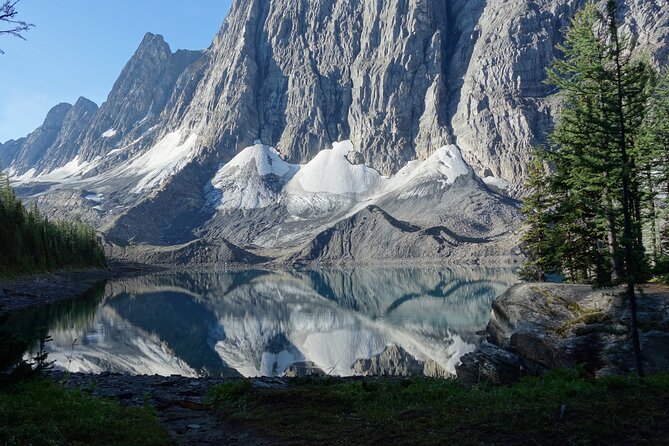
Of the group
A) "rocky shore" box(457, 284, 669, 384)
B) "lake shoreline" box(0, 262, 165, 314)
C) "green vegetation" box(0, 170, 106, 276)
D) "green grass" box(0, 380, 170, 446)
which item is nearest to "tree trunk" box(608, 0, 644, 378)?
"rocky shore" box(457, 284, 669, 384)

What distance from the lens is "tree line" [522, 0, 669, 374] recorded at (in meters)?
18.9

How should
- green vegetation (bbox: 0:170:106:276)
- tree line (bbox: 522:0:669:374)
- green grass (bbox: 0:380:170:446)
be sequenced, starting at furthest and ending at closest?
green vegetation (bbox: 0:170:106:276)
tree line (bbox: 522:0:669:374)
green grass (bbox: 0:380:170:446)

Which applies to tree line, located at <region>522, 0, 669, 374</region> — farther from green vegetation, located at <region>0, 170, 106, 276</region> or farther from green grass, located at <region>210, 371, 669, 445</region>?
green vegetation, located at <region>0, 170, 106, 276</region>

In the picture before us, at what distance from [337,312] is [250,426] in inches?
2417

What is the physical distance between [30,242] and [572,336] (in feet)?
336

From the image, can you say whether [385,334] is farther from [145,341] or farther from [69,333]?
[69,333]

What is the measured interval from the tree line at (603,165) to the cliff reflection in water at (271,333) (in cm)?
1285

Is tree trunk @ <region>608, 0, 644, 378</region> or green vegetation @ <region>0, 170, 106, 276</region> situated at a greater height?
green vegetation @ <region>0, 170, 106, 276</region>

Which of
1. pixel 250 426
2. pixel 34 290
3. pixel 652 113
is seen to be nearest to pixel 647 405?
pixel 250 426

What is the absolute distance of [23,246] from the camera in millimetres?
87750

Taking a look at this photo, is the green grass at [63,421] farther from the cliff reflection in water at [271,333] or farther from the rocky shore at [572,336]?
the rocky shore at [572,336]

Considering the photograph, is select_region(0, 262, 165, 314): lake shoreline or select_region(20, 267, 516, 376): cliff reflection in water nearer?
select_region(20, 267, 516, 376): cliff reflection in water

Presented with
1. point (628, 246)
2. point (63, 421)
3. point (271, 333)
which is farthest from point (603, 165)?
point (271, 333)

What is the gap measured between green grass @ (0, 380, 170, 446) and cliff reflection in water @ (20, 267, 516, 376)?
12308 mm
